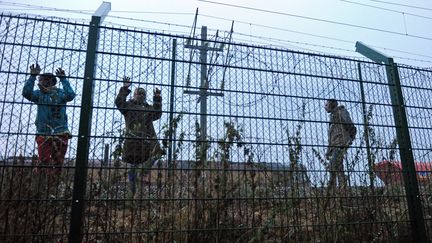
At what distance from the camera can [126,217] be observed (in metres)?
3.00

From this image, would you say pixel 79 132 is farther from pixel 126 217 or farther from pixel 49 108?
pixel 126 217

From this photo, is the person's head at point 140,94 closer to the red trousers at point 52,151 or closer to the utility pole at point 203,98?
the utility pole at point 203,98

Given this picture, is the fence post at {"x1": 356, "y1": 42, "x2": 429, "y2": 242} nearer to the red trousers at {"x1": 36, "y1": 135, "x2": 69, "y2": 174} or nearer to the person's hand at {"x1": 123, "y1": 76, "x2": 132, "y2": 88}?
the person's hand at {"x1": 123, "y1": 76, "x2": 132, "y2": 88}

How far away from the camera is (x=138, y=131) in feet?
9.92

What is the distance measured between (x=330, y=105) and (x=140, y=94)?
6.32ft

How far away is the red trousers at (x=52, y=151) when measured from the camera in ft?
9.20

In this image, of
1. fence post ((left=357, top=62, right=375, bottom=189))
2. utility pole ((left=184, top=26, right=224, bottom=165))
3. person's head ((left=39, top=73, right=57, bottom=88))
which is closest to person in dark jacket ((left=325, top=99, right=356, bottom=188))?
fence post ((left=357, top=62, right=375, bottom=189))

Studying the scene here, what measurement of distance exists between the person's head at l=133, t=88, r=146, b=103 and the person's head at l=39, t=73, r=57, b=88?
640mm

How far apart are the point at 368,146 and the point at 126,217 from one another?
2.48 metres

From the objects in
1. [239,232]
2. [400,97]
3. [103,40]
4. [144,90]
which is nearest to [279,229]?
[239,232]

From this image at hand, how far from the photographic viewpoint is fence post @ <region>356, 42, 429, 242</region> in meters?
3.70

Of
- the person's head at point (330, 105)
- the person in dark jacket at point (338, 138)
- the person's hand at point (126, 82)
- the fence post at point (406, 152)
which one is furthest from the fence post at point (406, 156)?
the person's hand at point (126, 82)

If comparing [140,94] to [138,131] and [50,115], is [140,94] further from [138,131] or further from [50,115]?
[50,115]

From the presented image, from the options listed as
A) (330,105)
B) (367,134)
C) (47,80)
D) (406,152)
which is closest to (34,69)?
(47,80)
